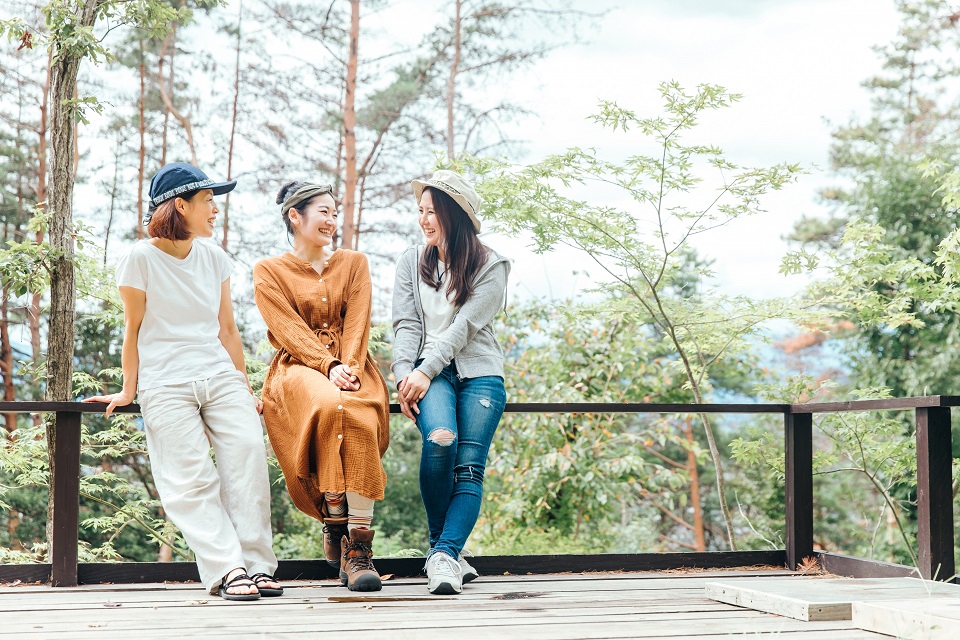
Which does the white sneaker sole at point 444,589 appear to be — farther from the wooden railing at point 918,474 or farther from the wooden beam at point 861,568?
the wooden beam at point 861,568

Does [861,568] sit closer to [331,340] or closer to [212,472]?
[331,340]

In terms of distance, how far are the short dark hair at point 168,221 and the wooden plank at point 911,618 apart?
2.11 metres

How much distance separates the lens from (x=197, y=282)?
9.12 ft

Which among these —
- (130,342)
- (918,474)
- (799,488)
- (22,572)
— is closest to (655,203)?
(799,488)

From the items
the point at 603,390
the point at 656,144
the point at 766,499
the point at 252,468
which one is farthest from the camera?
the point at 766,499

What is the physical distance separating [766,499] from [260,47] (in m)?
7.11

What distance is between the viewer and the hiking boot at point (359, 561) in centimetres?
265

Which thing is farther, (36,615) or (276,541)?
(276,541)

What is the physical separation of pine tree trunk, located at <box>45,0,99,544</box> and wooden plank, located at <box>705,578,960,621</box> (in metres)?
3.03

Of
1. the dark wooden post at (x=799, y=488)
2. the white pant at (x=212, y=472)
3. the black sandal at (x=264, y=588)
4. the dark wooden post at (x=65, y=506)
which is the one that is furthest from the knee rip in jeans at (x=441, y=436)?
the dark wooden post at (x=799, y=488)

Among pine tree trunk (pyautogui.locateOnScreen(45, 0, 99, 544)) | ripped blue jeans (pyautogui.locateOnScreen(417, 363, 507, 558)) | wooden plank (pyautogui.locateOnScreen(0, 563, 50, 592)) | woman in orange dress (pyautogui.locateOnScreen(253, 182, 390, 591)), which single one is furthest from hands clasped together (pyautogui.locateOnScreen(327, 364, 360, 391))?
pine tree trunk (pyautogui.locateOnScreen(45, 0, 99, 544))

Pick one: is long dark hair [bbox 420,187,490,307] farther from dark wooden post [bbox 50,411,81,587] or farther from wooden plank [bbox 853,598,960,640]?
wooden plank [bbox 853,598,960,640]

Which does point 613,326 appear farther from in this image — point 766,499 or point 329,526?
point 329,526

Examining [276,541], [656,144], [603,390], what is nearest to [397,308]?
[656,144]
